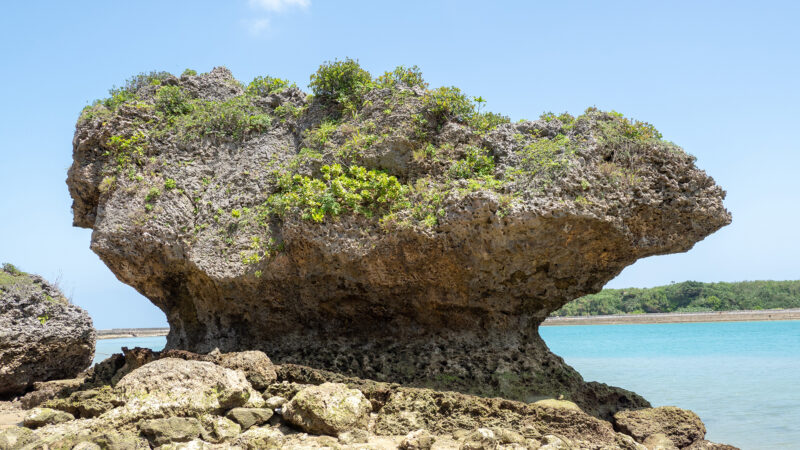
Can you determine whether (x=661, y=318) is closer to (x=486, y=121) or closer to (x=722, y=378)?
(x=722, y=378)

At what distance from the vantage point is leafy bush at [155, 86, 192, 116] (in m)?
11.0

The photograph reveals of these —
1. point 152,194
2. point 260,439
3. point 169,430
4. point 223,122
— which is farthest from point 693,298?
point 169,430

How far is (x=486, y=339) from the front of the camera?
360 inches

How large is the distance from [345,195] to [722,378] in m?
16.2

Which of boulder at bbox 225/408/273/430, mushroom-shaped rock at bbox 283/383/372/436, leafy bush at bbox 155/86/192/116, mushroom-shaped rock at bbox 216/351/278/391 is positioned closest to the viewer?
mushroom-shaped rock at bbox 283/383/372/436

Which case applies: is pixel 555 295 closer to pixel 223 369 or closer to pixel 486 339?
pixel 486 339

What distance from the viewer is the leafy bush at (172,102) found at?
431 inches

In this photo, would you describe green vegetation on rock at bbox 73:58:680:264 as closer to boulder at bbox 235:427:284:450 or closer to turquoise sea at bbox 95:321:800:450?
boulder at bbox 235:427:284:450

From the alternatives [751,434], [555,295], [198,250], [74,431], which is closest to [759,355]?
[751,434]

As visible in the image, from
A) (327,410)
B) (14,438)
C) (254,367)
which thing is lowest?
(14,438)

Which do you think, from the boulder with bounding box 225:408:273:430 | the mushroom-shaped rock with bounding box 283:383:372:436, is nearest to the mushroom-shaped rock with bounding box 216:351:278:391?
the boulder with bounding box 225:408:273:430

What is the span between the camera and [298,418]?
7.24 meters

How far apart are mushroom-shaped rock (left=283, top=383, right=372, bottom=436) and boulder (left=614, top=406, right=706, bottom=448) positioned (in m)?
3.96

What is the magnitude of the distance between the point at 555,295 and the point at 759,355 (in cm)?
2261
